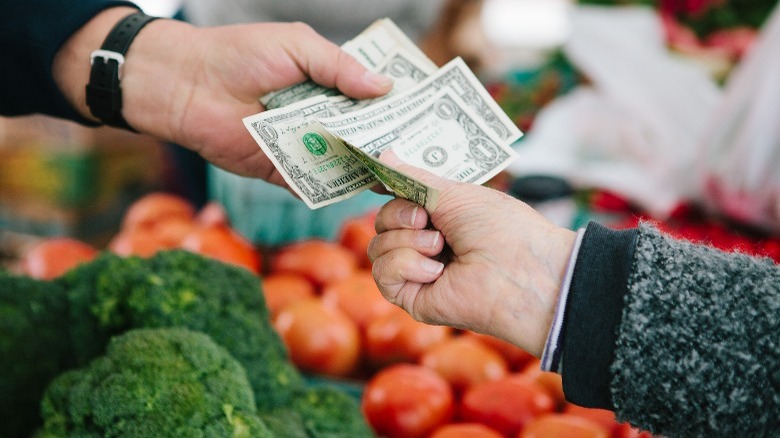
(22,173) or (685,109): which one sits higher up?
(685,109)

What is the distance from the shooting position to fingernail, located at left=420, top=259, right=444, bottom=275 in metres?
0.96

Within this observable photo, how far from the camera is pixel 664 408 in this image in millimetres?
804

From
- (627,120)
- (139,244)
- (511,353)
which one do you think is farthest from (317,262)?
(627,120)

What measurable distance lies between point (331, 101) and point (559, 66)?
230 centimetres

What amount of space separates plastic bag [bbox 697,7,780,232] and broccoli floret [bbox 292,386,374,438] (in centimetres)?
130

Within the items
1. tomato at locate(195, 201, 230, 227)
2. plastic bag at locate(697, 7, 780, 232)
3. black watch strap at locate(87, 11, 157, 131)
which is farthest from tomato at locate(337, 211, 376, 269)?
plastic bag at locate(697, 7, 780, 232)

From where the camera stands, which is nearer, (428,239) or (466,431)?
(428,239)

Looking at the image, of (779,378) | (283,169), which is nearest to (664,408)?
(779,378)

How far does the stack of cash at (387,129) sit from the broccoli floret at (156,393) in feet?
0.91

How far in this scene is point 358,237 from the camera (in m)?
2.05

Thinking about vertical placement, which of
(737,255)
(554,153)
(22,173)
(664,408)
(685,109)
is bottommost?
(22,173)

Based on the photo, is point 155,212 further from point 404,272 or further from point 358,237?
point 404,272

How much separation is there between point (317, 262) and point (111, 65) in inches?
32.1

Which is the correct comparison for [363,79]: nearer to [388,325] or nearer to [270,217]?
[388,325]
